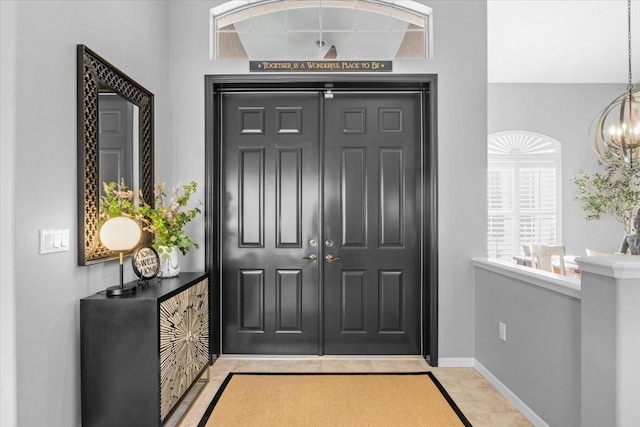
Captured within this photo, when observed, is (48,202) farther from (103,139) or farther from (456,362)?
(456,362)

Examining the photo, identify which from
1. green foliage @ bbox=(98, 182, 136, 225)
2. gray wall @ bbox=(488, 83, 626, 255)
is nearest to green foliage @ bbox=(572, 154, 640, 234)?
gray wall @ bbox=(488, 83, 626, 255)

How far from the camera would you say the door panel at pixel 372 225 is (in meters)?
3.62

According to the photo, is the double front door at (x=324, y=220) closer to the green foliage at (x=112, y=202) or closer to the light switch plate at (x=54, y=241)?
the green foliage at (x=112, y=202)

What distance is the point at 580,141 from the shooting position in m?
6.37

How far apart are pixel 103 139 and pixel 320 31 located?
2010 mm

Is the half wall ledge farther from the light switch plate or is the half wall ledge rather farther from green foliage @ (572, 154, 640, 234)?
green foliage @ (572, 154, 640, 234)

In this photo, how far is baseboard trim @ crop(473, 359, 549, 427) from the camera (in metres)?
2.46

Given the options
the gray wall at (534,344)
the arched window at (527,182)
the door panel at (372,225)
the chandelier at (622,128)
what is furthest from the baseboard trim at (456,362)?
the arched window at (527,182)

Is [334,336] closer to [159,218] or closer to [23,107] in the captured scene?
[159,218]

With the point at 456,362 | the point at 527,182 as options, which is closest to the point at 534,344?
the point at 456,362

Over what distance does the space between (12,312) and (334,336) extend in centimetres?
246

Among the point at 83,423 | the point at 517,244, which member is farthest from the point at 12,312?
the point at 517,244

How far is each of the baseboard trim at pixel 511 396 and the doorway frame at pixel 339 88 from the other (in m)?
0.36

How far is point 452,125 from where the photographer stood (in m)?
3.44
